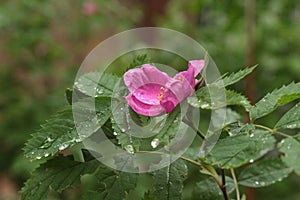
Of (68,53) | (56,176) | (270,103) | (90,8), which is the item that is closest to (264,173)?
(270,103)

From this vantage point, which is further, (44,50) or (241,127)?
(44,50)

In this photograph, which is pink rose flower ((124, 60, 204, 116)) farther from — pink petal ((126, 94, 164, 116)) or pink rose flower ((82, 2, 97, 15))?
pink rose flower ((82, 2, 97, 15))

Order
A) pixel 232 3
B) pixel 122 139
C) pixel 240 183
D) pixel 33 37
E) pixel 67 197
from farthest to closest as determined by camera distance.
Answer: pixel 33 37 → pixel 67 197 → pixel 232 3 → pixel 240 183 → pixel 122 139

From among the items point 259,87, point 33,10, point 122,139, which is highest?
point 33,10

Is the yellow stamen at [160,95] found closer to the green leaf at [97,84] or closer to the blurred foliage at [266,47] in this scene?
the green leaf at [97,84]

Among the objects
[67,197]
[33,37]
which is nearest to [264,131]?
[67,197]

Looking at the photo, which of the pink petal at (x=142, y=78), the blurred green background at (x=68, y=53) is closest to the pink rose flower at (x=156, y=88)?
the pink petal at (x=142, y=78)

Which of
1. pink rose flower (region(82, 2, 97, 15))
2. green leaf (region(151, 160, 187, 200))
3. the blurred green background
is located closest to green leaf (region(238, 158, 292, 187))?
green leaf (region(151, 160, 187, 200))

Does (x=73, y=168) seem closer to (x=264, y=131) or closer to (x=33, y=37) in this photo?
(x=264, y=131)
